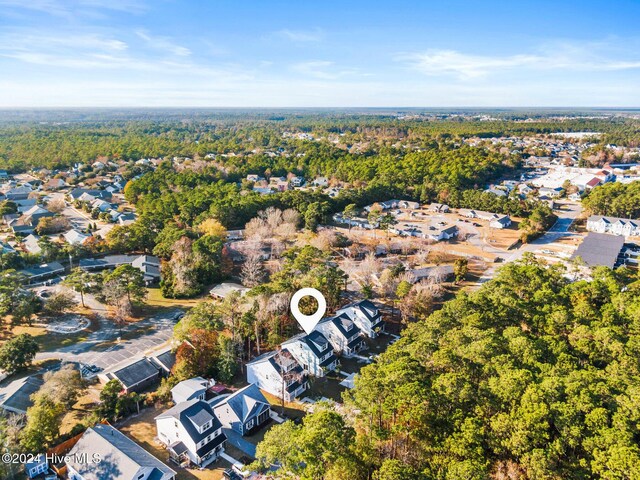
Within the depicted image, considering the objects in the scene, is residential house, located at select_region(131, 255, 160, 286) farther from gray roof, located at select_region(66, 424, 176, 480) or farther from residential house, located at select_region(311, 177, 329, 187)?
residential house, located at select_region(311, 177, 329, 187)

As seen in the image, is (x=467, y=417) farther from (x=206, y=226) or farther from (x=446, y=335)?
(x=206, y=226)

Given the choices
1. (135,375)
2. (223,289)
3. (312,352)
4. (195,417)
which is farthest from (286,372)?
(223,289)

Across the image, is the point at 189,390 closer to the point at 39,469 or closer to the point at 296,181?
the point at 39,469

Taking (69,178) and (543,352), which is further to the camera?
(69,178)

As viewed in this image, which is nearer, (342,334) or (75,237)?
(342,334)

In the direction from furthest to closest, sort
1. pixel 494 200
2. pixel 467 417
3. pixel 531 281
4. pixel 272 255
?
pixel 494 200
pixel 272 255
pixel 531 281
pixel 467 417

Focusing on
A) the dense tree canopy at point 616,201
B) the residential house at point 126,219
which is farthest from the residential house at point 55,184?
the dense tree canopy at point 616,201

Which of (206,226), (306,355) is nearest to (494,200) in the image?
(206,226)

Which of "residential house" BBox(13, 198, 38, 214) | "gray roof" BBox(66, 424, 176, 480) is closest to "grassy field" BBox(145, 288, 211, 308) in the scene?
"gray roof" BBox(66, 424, 176, 480)
